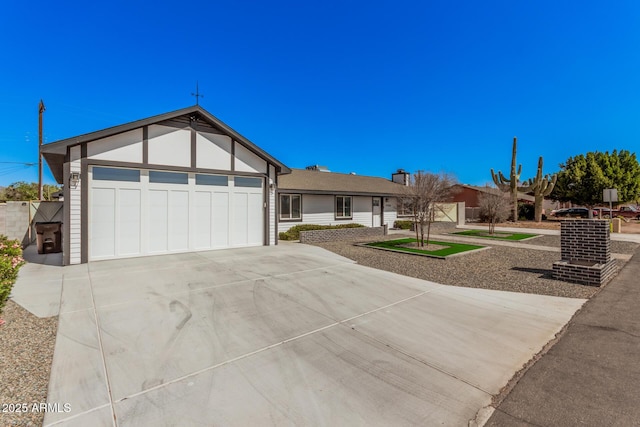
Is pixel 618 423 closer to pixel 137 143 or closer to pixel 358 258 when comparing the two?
pixel 358 258

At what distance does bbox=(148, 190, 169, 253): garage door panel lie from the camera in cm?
934

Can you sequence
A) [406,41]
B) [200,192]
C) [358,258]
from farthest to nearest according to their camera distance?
[406,41] < [200,192] < [358,258]

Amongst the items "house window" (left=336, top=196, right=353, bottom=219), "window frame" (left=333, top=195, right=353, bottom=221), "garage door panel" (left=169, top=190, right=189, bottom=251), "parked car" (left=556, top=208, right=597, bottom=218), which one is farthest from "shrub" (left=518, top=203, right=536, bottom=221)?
"garage door panel" (left=169, top=190, right=189, bottom=251)

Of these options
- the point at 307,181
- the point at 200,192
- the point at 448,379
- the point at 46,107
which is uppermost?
the point at 46,107

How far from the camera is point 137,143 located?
9.17 m

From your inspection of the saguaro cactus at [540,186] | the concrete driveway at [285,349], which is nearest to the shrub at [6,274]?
the concrete driveway at [285,349]

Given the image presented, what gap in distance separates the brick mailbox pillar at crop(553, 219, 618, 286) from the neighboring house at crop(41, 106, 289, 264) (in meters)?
9.55

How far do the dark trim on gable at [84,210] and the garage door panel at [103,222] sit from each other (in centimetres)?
17

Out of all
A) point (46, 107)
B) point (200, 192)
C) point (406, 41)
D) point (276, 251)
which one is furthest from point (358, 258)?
point (46, 107)

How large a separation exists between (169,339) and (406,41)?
57.3 feet

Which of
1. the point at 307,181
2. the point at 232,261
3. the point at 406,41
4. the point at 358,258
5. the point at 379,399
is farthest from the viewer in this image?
the point at 307,181

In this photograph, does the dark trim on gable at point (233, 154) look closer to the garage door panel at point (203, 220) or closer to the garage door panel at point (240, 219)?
the garage door panel at point (240, 219)

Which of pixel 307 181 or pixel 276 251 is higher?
pixel 307 181

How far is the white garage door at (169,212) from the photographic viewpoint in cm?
866
